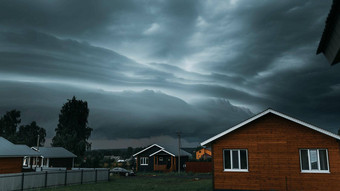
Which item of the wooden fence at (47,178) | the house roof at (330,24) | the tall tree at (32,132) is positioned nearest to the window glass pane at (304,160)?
the house roof at (330,24)

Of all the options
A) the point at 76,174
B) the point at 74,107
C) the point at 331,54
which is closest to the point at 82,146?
the point at 74,107

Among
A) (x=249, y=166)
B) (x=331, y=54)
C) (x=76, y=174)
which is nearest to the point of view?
(x=331, y=54)

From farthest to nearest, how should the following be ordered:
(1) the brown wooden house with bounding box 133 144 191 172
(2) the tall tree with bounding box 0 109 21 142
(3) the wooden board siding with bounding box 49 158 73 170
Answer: (2) the tall tree with bounding box 0 109 21 142 < (1) the brown wooden house with bounding box 133 144 191 172 < (3) the wooden board siding with bounding box 49 158 73 170

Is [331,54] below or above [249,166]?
above

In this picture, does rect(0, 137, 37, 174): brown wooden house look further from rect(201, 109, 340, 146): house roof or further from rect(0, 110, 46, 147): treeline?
rect(0, 110, 46, 147): treeline

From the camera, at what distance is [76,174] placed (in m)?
28.6

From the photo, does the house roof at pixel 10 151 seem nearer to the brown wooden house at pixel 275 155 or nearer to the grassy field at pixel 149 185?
the grassy field at pixel 149 185

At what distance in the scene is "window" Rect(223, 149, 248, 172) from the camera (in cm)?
1973

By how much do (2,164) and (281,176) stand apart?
25112 millimetres

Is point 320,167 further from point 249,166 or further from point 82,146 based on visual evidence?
point 82,146

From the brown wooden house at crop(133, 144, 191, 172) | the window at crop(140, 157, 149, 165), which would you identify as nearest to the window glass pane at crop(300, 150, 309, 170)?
the brown wooden house at crop(133, 144, 191, 172)

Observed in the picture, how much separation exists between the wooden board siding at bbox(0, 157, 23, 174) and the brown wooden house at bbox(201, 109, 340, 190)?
19851 millimetres

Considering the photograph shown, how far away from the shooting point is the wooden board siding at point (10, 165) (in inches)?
1043

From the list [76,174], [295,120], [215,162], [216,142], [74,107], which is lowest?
[76,174]
